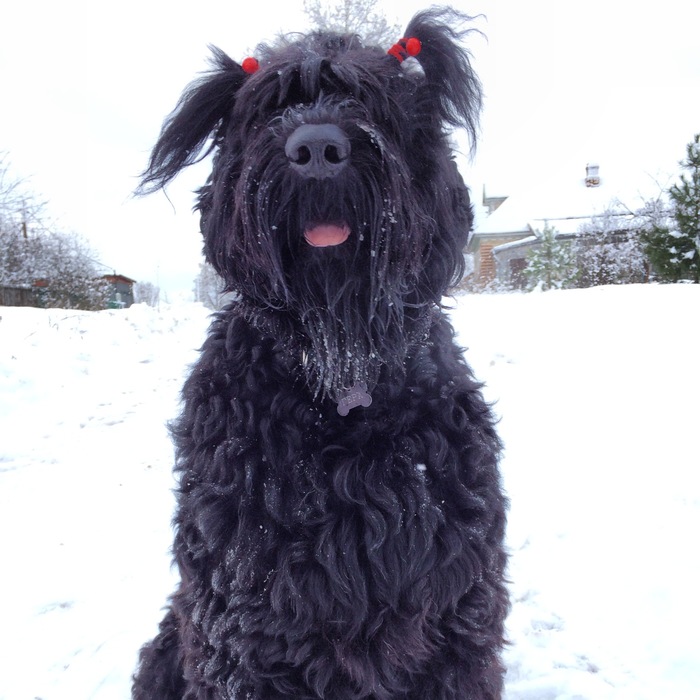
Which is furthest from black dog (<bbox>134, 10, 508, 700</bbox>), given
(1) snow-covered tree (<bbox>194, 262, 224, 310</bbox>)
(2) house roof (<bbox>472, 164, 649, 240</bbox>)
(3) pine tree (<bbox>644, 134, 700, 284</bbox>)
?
(2) house roof (<bbox>472, 164, 649, 240</bbox>)

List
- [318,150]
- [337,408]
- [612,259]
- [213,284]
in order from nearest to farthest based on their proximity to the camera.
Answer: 1. [318,150]
2. [337,408]
3. [213,284]
4. [612,259]

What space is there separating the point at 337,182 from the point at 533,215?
101 feet

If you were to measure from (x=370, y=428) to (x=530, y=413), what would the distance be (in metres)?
4.01

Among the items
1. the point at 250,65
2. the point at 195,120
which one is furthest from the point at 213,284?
the point at 250,65

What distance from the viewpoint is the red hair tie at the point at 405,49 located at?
1798 mm

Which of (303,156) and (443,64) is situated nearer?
(303,156)

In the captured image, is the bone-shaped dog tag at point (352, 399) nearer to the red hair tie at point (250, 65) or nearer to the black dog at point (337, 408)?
the black dog at point (337, 408)

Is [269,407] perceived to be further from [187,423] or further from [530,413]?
[530,413]

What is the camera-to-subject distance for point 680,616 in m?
2.81

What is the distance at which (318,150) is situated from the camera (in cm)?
148

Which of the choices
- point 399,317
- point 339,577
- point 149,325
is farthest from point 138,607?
point 149,325

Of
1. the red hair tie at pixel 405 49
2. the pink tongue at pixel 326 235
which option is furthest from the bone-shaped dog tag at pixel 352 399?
the red hair tie at pixel 405 49

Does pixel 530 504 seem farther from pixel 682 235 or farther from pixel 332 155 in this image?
pixel 682 235

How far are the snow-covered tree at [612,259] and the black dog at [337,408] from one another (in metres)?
16.3
